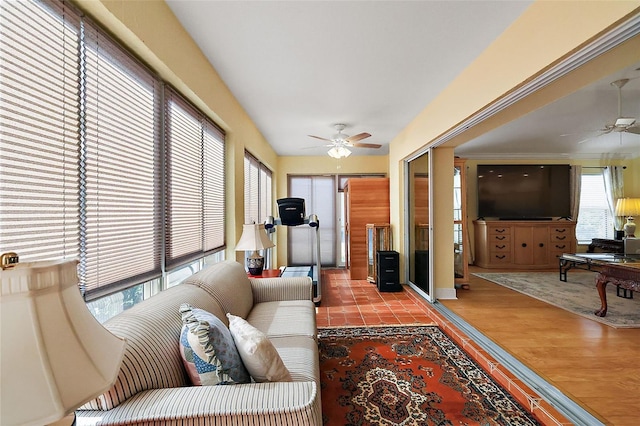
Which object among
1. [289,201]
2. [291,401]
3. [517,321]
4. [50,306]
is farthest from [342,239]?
[50,306]

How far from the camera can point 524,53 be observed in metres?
1.97

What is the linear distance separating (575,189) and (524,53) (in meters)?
6.21

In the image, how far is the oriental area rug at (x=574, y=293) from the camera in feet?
11.2

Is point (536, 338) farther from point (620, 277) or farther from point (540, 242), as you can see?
point (540, 242)

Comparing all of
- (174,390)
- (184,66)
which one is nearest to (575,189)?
(184,66)

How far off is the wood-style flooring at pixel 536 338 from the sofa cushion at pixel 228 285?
124cm

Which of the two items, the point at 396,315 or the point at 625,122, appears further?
the point at 396,315

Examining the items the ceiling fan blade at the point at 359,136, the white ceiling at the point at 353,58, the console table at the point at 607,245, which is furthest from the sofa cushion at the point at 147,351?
the console table at the point at 607,245

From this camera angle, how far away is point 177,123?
91.5 inches

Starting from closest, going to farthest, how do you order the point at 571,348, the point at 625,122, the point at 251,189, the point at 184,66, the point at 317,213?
the point at 184,66, the point at 571,348, the point at 625,122, the point at 251,189, the point at 317,213

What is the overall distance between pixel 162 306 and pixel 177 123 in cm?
148

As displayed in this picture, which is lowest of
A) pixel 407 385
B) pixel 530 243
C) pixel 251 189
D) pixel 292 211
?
pixel 407 385

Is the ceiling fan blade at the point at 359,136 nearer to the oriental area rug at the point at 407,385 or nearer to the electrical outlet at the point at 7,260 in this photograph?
the oriental area rug at the point at 407,385

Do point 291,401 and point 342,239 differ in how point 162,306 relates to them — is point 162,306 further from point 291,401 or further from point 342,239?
point 342,239
